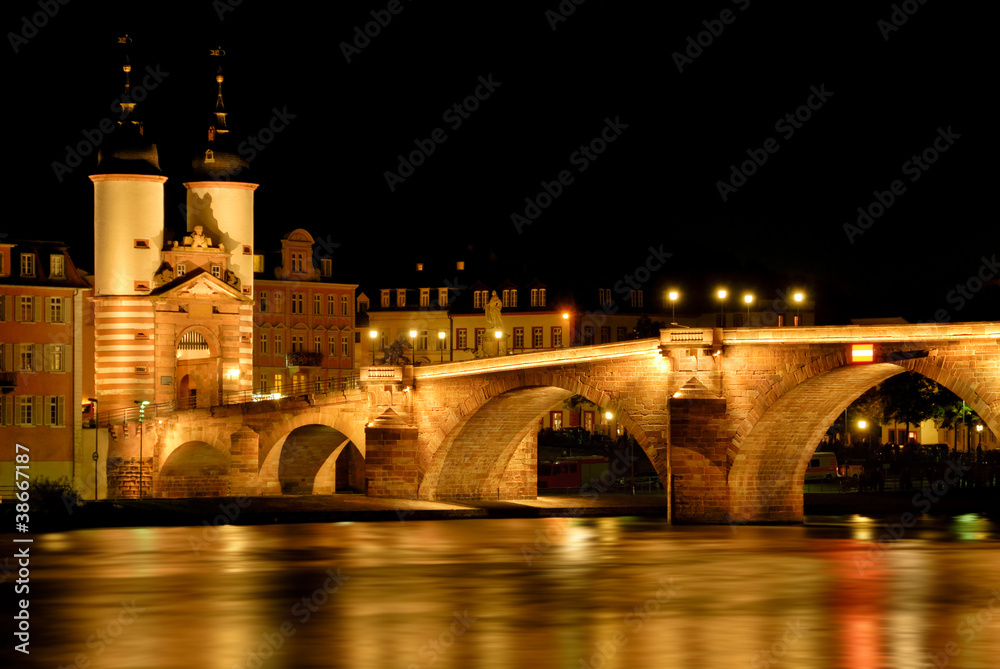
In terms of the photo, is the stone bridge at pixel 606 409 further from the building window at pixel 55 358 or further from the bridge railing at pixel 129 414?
the building window at pixel 55 358

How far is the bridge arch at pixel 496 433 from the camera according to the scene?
63.5m

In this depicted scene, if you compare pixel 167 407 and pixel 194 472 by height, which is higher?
pixel 167 407

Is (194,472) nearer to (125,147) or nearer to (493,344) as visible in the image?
(125,147)

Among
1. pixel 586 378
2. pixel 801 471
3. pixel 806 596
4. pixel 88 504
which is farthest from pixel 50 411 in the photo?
pixel 806 596

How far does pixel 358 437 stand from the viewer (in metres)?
73.4

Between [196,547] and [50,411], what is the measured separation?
1241 inches

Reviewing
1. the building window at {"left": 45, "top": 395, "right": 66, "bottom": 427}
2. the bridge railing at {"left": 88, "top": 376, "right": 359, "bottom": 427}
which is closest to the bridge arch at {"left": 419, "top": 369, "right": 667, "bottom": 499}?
the bridge railing at {"left": 88, "top": 376, "right": 359, "bottom": 427}

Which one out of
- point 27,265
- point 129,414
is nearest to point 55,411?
point 129,414

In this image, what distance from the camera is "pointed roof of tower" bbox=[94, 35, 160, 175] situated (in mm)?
80625

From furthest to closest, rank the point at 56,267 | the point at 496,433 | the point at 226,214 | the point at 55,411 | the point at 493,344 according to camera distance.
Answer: the point at 493,344 → the point at 226,214 → the point at 56,267 → the point at 55,411 → the point at 496,433

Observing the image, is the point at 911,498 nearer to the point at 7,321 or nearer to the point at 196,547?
the point at 196,547

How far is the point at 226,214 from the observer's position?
278 feet

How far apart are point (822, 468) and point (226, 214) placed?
30442mm

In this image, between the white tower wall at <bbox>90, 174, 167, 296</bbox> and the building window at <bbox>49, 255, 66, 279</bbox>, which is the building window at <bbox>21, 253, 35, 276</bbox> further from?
the white tower wall at <bbox>90, 174, 167, 296</bbox>
